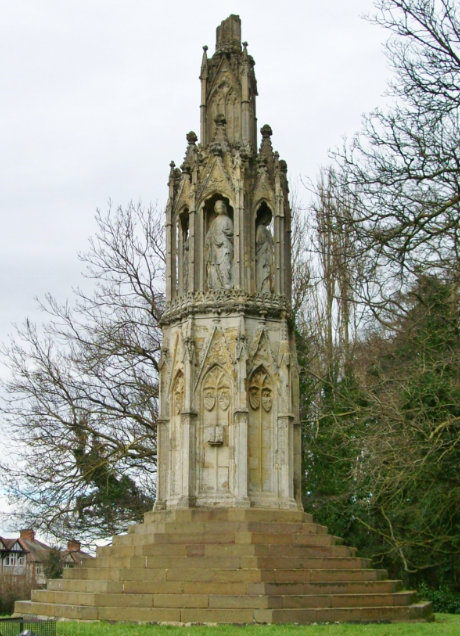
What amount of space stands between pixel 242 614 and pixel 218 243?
7.44 m

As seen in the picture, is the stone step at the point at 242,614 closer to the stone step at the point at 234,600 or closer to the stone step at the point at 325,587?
the stone step at the point at 234,600

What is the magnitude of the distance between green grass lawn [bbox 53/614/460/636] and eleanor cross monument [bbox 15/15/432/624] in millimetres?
455

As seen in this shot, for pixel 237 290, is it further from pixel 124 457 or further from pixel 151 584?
pixel 124 457

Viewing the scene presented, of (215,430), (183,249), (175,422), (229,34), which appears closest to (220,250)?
(183,249)

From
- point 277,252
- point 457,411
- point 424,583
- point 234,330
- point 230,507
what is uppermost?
point 277,252

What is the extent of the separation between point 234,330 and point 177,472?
2.83 m

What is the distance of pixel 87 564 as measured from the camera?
16344 millimetres

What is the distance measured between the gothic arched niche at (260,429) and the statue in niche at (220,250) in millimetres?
1933

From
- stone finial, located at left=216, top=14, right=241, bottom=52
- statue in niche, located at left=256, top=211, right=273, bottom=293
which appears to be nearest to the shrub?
statue in niche, located at left=256, top=211, right=273, bottom=293

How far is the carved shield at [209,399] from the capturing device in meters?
16.4

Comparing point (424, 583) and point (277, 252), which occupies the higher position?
point (277, 252)

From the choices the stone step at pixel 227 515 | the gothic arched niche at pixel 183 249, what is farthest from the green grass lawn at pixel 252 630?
the gothic arched niche at pixel 183 249

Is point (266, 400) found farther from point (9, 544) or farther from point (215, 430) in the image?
point (9, 544)

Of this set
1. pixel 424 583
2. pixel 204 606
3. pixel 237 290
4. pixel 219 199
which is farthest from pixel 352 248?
pixel 424 583
